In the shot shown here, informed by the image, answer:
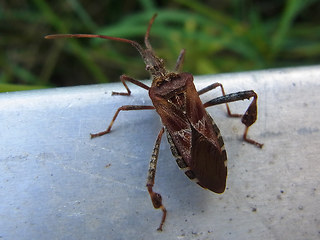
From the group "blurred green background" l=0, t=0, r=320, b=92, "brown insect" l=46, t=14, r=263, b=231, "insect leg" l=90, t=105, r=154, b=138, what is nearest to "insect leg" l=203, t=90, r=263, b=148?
"brown insect" l=46, t=14, r=263, b=231

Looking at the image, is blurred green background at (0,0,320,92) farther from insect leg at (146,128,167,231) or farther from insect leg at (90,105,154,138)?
insect leg at (146,128,167,231)

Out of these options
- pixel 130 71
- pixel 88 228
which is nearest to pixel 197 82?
pixel 88 228

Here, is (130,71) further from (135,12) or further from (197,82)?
(197,82)

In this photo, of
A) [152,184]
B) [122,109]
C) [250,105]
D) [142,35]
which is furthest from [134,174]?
[142,35]

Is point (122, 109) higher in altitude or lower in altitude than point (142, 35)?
higher

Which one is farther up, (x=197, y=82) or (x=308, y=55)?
(x=197, y=82)

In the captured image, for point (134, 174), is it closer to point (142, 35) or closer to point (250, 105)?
point (250, 105)

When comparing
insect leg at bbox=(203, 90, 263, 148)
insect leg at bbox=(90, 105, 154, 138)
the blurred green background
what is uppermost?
insect leg at bbox=(203, 90, 263, 148)
